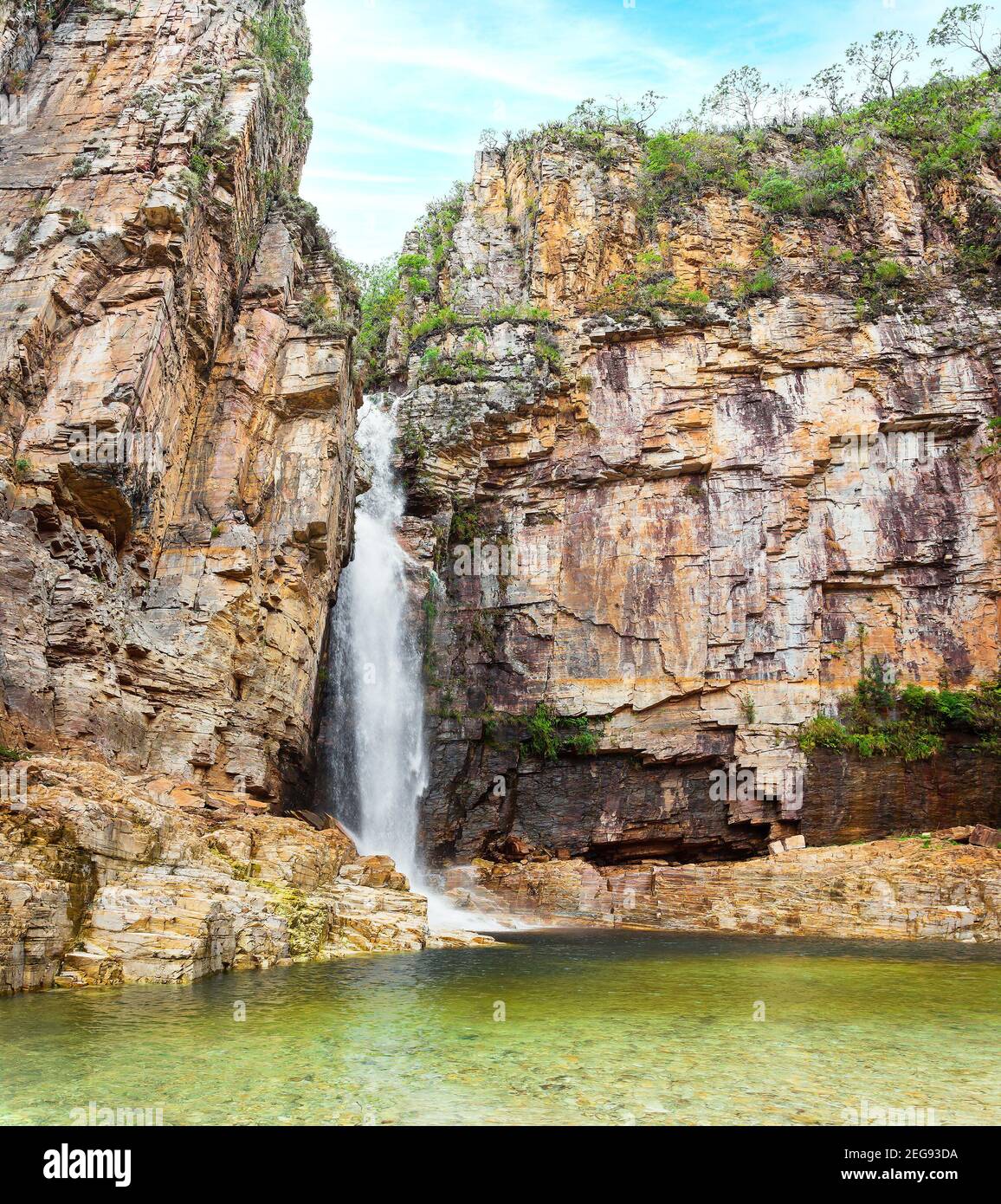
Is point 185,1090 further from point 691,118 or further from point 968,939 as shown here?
point 691,118

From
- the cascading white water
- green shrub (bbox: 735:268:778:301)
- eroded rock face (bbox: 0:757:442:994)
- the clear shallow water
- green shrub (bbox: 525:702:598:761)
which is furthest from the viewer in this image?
green shrub (bbox: 735:268:778:301)

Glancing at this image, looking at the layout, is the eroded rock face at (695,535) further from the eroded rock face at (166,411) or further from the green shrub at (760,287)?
the eroded rock face at (166,411)

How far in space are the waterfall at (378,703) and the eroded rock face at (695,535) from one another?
1.11 meters

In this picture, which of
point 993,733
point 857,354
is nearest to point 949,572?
point 993,733

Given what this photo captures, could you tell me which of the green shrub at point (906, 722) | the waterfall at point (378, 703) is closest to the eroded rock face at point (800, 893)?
the waterfall at point (378, 703)

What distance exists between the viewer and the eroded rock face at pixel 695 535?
28.9 m

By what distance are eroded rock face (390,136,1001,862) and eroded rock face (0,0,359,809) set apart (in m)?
6.60

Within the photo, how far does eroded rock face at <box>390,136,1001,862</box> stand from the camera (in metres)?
28.9

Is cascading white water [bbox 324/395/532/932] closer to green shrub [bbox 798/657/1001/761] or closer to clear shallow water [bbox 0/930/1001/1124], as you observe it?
green shrub [bbox 798/657/1001/761]

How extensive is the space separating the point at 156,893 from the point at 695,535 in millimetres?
23313

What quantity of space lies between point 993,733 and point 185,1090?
27.8 metres

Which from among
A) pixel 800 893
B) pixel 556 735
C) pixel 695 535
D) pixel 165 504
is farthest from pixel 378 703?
pixel 800 893

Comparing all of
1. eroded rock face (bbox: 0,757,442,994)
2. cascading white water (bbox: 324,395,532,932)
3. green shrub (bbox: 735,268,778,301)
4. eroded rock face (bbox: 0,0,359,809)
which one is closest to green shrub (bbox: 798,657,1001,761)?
cascading white water (bbox: 324,395,532,932)

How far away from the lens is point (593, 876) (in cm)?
2477
